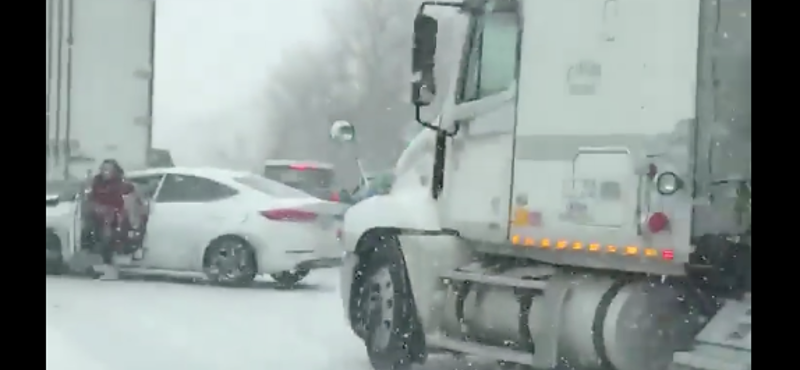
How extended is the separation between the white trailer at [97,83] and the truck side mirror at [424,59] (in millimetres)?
6841

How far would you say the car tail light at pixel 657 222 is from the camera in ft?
19.3

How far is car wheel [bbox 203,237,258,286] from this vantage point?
500 inches

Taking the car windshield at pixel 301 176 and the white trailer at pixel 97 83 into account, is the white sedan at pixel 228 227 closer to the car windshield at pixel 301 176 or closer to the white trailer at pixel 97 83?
the white trailer at pixel 97 83

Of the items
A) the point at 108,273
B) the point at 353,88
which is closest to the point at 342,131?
the point at 108,273

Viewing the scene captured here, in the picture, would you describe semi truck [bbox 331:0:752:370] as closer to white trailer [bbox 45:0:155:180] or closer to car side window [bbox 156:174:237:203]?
car side window [bbox 156:174:237:203]

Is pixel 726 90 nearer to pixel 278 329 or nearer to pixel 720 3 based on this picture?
pixel 720 3

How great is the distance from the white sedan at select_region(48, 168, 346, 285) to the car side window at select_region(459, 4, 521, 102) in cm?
479

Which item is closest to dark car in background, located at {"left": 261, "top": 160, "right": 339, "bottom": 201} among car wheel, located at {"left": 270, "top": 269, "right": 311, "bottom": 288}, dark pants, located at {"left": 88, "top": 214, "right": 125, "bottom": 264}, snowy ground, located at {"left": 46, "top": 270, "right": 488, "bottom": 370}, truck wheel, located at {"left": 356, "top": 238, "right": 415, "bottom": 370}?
car wheel, located at {"left": 270, "top": 269, "right": 311, "bottom": 288}

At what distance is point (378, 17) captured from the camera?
891 inches

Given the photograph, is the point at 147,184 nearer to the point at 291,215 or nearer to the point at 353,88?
the point at 291,215

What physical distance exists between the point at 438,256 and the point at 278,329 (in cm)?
282

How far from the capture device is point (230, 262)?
12734mm

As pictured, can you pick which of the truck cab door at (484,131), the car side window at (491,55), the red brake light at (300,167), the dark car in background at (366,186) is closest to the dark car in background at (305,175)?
the red brake light at (300,167)
